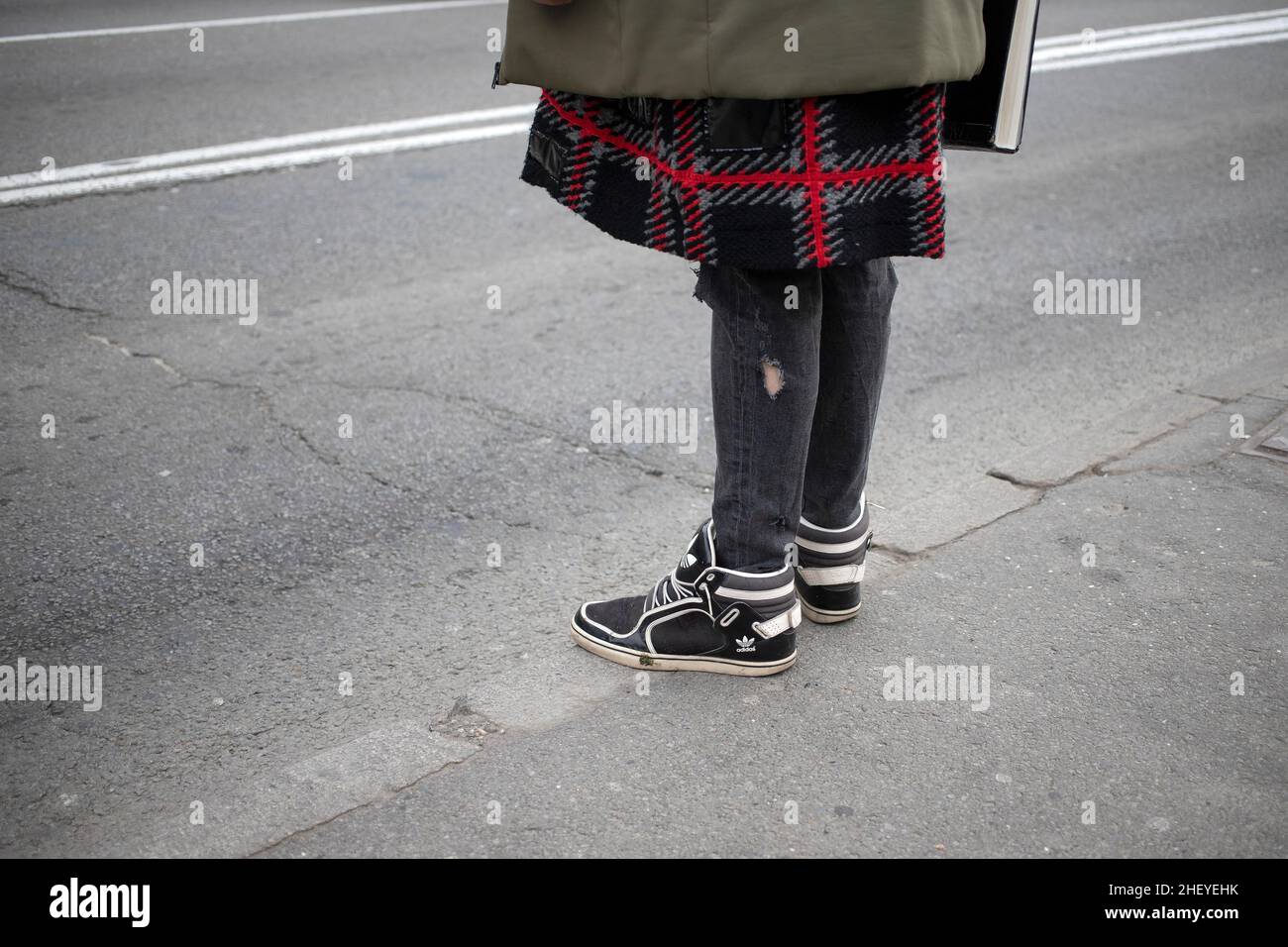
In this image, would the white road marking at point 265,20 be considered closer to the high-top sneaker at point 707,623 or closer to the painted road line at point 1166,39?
the painted road line at point 1166,39

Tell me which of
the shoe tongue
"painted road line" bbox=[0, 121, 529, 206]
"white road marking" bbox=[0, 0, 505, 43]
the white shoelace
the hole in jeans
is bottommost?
the white shoelace

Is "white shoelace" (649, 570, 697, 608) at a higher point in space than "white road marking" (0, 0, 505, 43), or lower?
lower

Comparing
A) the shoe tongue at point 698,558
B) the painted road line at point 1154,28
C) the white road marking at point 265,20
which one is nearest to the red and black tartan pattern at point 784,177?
the shoe tongue at point 698,558

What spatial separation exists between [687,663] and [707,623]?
10 cm

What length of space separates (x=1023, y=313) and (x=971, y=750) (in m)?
2.79

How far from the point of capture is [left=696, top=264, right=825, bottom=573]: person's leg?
2246mm

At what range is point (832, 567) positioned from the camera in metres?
2.62

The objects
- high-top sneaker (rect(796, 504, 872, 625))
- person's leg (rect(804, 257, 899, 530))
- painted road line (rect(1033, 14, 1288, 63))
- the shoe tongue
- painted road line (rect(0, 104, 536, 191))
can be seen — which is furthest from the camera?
painted road line (rect(1033, 14, 1288, 63))

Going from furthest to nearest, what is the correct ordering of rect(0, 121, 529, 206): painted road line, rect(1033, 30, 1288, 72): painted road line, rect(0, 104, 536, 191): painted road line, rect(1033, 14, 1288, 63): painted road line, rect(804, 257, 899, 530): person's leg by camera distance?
rect(1033, 14, 1288, 63): painted road line
rect(1033, 30, 1288, 72): painted road line
rect(0, 104, 536, 191): painted road line
rect(0, 121, 529, 206): painted road line
rect(804, 257, 899, 530): person's leg

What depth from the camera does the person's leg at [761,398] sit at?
2.25 m

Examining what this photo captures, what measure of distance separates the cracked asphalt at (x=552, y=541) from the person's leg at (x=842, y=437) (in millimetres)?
136

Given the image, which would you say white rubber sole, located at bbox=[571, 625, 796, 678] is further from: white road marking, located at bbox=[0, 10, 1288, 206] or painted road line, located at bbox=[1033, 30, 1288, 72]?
painted road line, located at bbox=[1033, 30, 1288, 72]

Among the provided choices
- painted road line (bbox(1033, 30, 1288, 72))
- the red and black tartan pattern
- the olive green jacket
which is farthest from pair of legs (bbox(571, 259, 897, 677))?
painted road line (bbox(1033, 30, 1288, 72))
